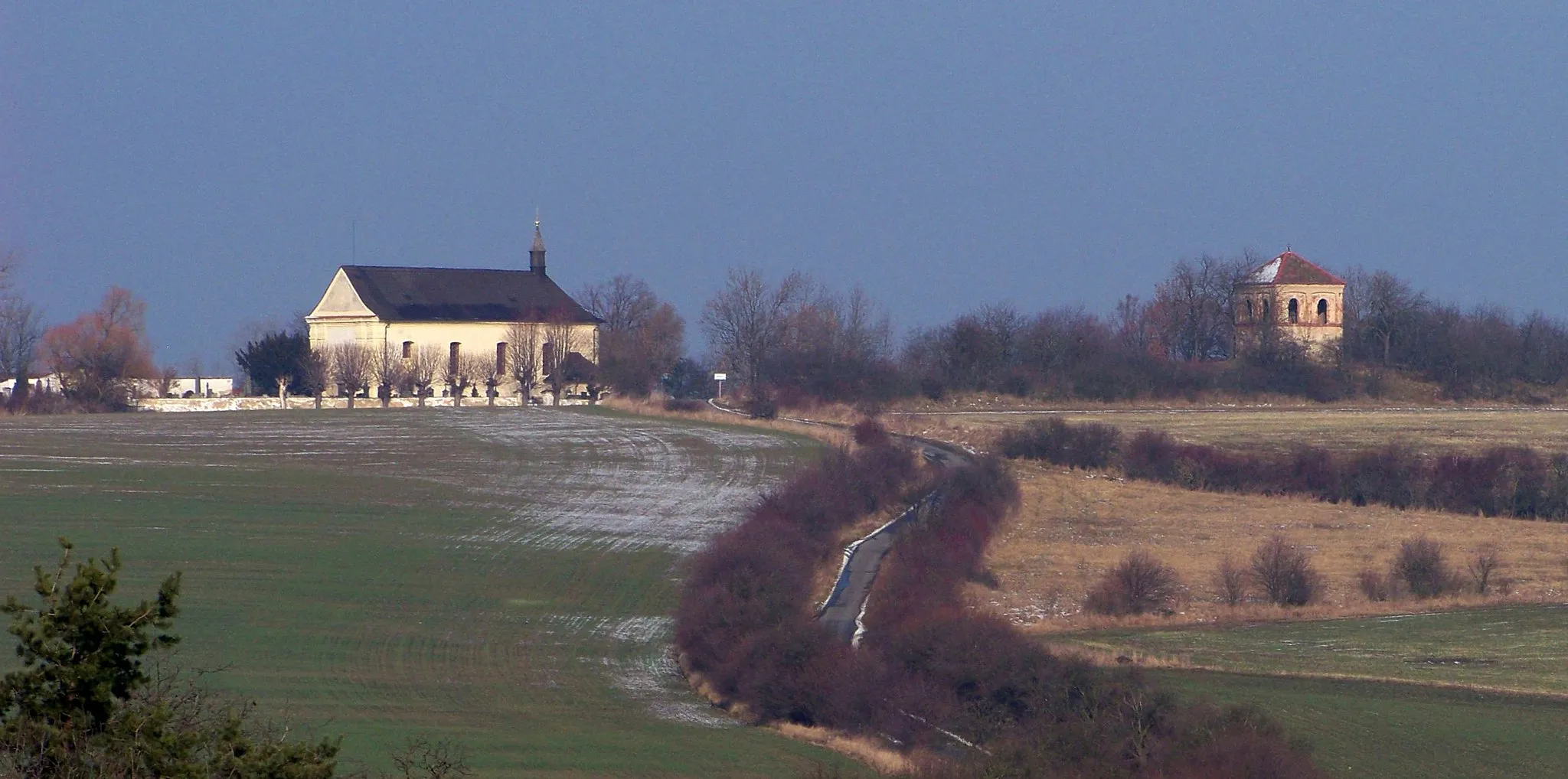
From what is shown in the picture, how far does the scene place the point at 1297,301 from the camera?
82.4 meters

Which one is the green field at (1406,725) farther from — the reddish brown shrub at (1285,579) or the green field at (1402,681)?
the reddish brown shrub at (1285,579)

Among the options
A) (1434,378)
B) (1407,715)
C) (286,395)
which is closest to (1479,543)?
(1407,715)

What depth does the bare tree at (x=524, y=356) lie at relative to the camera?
7588cm

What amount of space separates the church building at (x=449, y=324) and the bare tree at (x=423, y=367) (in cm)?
8

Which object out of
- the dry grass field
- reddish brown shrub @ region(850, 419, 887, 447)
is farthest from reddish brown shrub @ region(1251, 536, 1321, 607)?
reddish brown shrub @ region(850, 419, 887, 447)

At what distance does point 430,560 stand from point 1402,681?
17.3 meters

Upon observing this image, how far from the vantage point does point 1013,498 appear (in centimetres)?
3862

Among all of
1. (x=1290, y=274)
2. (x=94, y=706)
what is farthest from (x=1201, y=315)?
(x=94, y=706)

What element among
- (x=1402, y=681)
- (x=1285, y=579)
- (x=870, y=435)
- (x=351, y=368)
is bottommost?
(x=1402, y=681)

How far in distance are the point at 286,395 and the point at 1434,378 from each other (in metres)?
56.0

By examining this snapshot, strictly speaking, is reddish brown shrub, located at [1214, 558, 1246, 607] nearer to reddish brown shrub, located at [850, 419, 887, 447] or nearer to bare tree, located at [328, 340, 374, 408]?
reddish brown shrub, located at [850, 419, 887, 447]

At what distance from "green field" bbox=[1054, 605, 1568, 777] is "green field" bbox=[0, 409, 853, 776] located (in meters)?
6.68

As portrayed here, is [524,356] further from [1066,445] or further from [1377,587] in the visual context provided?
[1377,587]

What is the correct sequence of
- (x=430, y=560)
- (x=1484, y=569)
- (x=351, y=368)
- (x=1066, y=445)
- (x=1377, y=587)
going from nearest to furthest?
(x=430, y=560) < (x=1377, y=587) < (x=1484, y=569) < (x=1066, y=445) < (x=351, y=368)
